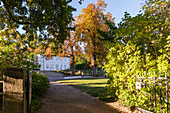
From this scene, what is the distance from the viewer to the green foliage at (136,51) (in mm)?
5531

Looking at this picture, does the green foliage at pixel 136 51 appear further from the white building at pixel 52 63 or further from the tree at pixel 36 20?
the white building at pixel 52 63

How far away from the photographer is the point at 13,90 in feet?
9.18

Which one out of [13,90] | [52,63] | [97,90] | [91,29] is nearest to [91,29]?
[91,29]

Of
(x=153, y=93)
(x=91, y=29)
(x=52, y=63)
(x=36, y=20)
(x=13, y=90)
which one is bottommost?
(x=153, y=93)

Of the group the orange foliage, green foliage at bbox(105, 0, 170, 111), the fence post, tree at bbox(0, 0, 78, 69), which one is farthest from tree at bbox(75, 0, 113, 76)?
the fence post

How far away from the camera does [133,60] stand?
5.60 m

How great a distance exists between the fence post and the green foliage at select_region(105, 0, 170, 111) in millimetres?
4009

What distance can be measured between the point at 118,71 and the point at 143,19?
2547 millimetres

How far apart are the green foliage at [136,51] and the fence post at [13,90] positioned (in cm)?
401

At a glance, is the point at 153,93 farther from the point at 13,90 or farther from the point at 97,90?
the point at 97,90

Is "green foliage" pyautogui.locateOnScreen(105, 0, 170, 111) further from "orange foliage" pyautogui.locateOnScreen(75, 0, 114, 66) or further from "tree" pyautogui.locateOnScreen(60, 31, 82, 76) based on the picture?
"tree" pyautogui.locateOnScreen(60, 31, 82, 76)

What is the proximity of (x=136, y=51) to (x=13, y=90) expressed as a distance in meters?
4.51

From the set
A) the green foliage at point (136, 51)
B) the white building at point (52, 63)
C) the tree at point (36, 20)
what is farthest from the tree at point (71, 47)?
the white building at point (52, 63)

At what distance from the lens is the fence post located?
2.78m
